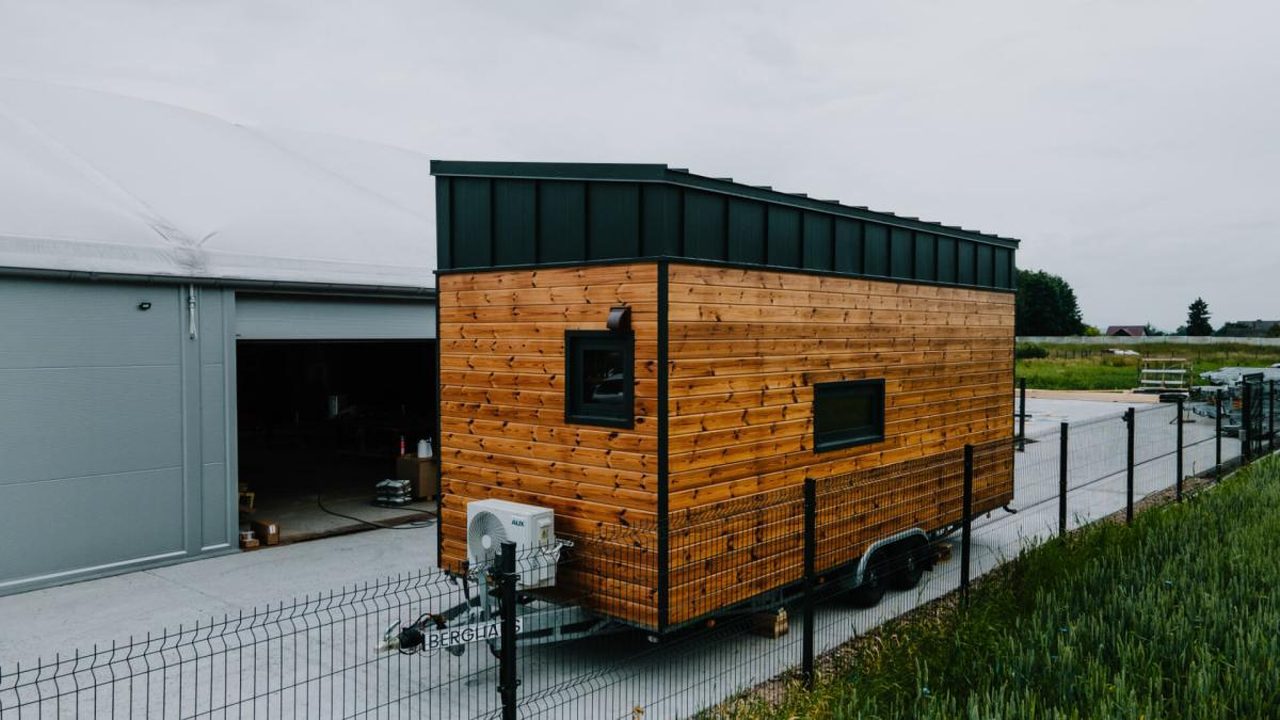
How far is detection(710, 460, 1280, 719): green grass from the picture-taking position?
4.92 m

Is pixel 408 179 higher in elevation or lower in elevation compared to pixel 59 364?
higher

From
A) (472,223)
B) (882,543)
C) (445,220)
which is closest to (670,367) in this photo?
(472,223)

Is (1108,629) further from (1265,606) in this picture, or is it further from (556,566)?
(556,566)

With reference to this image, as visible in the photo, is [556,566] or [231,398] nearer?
[556,566]

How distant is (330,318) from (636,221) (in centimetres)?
725

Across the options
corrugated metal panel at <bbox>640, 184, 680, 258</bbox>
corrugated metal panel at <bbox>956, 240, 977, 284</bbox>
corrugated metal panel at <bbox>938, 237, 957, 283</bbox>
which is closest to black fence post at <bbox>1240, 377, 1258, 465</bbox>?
corrugated metal panel at <bbox>956, 240, 977, 284</bbox>

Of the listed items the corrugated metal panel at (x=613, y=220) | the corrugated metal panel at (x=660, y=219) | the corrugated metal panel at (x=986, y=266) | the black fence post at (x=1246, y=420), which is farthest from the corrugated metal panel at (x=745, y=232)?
the black fence post at (x=1246, y=420)

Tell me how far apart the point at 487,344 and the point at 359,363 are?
18.5m

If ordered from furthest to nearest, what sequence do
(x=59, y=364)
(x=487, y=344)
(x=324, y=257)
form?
(x=324, y=257)
(x=59, y=364)
(x=487, y=344)

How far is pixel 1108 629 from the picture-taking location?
5.93 m

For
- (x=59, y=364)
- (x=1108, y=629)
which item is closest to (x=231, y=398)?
(x=59, y=364)

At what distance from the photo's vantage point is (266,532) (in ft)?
38.8

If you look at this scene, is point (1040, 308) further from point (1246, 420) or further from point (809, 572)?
point (809, 572)

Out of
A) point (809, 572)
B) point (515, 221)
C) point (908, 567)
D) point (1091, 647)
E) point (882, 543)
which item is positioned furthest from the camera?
point (908, 567)
